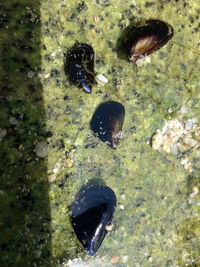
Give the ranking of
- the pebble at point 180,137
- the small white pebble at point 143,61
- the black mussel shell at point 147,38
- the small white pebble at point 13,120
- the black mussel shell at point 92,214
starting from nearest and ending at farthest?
1. the small white pebble at point 13,120
2. the black mussel shell at point 92,214
3. the black mussel shell at point 147,38
4. the small white pebble at point 143,61
5. the pebble at point 180,137

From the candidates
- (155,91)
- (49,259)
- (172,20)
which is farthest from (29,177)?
(172,20)

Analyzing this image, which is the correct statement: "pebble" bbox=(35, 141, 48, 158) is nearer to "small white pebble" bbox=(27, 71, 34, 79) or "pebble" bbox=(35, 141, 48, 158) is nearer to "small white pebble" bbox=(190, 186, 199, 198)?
"small white pebble" bbox=(27, 71, 34, 79)

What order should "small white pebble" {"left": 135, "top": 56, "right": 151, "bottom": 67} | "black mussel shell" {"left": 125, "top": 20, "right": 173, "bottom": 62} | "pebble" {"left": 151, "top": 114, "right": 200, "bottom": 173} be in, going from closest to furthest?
"black mussel shell" {"left": 125, "top": 20, "right": 173, "bottom": 62} → "small white pebble" {"left": 135, "top": 56, "right": 151, "bottom": 67} → "pebble" {"left": 151, "top": 114, "right": 200, "bottom": 173}

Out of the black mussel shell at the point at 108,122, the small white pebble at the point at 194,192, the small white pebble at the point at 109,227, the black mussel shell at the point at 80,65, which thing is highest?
the black mussel shell at the point at 80,65

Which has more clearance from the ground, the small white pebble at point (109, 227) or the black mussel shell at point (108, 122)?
the black mussel shell at point (108, 122)

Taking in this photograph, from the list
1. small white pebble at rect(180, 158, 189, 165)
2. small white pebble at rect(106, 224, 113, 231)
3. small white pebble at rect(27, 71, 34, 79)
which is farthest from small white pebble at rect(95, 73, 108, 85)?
small white pebble at rect(106, 224, 113, 231)

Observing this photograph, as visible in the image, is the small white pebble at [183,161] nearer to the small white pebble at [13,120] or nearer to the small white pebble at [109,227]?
the small white pebble at [109,227]

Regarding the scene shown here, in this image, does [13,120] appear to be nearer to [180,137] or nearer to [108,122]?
[108,122]

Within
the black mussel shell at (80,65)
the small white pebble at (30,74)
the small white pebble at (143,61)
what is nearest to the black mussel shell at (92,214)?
the black mussel shell at (80,65)
